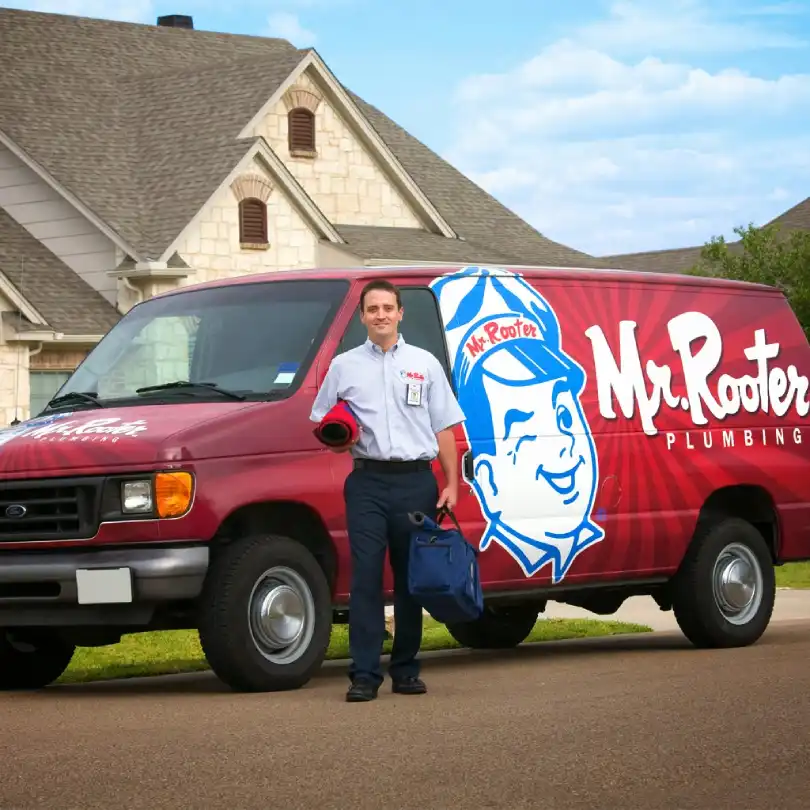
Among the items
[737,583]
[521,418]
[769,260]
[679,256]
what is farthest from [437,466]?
[679,256]

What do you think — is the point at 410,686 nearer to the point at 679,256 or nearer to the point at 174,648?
the point at 174,648

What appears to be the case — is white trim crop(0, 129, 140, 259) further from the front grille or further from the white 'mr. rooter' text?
the front grille

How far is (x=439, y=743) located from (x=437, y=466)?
329 cm

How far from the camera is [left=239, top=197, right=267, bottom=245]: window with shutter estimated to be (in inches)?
1409

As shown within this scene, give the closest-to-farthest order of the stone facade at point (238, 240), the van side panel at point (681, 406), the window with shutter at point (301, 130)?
the van side panel at point (681, 406), the stone facade at point (238, 240), the window with shutter at point (301, 130)

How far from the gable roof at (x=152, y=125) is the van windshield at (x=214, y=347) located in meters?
22.3

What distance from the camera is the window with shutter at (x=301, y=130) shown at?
3769 centimetres

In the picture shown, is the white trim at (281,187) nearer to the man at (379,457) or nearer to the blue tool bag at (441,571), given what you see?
the man at (379,457)

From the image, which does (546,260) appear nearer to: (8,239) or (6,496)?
(8,239)

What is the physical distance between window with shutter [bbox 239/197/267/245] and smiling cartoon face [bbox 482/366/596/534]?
23.9 metres

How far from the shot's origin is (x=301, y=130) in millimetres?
37844

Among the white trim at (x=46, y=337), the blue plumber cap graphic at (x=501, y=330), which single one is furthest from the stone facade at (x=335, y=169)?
the blue plumber cap graphic at (x=501, y=330)

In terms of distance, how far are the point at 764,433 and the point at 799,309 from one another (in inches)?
1317

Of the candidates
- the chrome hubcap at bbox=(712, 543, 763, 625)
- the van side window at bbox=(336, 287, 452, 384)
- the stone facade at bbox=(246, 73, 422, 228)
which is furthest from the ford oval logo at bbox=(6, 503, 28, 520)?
the stone facade at bbox=(246, 73, 422, 228)
